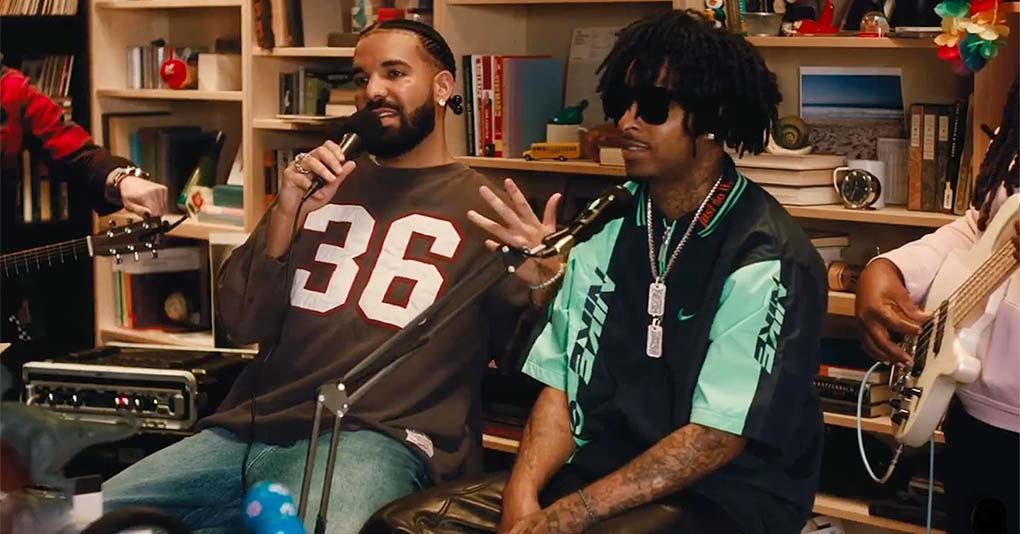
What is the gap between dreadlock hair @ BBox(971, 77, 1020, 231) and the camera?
2.12m

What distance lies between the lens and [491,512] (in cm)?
210

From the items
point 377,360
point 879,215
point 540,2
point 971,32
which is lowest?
Result: point 377,360

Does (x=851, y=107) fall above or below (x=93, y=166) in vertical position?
above

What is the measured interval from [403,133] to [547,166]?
0.77 metres

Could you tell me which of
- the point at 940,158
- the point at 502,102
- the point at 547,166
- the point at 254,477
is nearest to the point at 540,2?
the point at 502,102

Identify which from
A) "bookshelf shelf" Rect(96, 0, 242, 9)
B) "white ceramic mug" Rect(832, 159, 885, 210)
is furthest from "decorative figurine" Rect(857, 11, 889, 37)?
"bookshelf shelf" Rect(96, 0, 242, 9)

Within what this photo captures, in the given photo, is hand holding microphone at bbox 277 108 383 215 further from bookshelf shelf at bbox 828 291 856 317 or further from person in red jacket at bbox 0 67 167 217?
bookshelf shelf at bbox 828 291 856 317

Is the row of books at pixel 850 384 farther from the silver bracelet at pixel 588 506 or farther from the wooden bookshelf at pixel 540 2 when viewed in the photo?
the silver bracelet at pixel 588 506

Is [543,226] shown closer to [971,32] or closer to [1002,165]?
[1002,165]

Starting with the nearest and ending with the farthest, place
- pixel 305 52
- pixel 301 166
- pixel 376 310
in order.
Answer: pixel 301 166 → pixel 376 310 → pixel 305 52

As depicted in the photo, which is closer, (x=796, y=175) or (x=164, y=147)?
(x=796, y=175)

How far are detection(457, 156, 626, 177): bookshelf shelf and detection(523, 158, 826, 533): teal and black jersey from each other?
962 mm

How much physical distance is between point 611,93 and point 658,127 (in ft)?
0.34

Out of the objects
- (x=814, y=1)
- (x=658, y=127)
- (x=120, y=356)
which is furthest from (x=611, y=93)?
(x=120, y=356)
